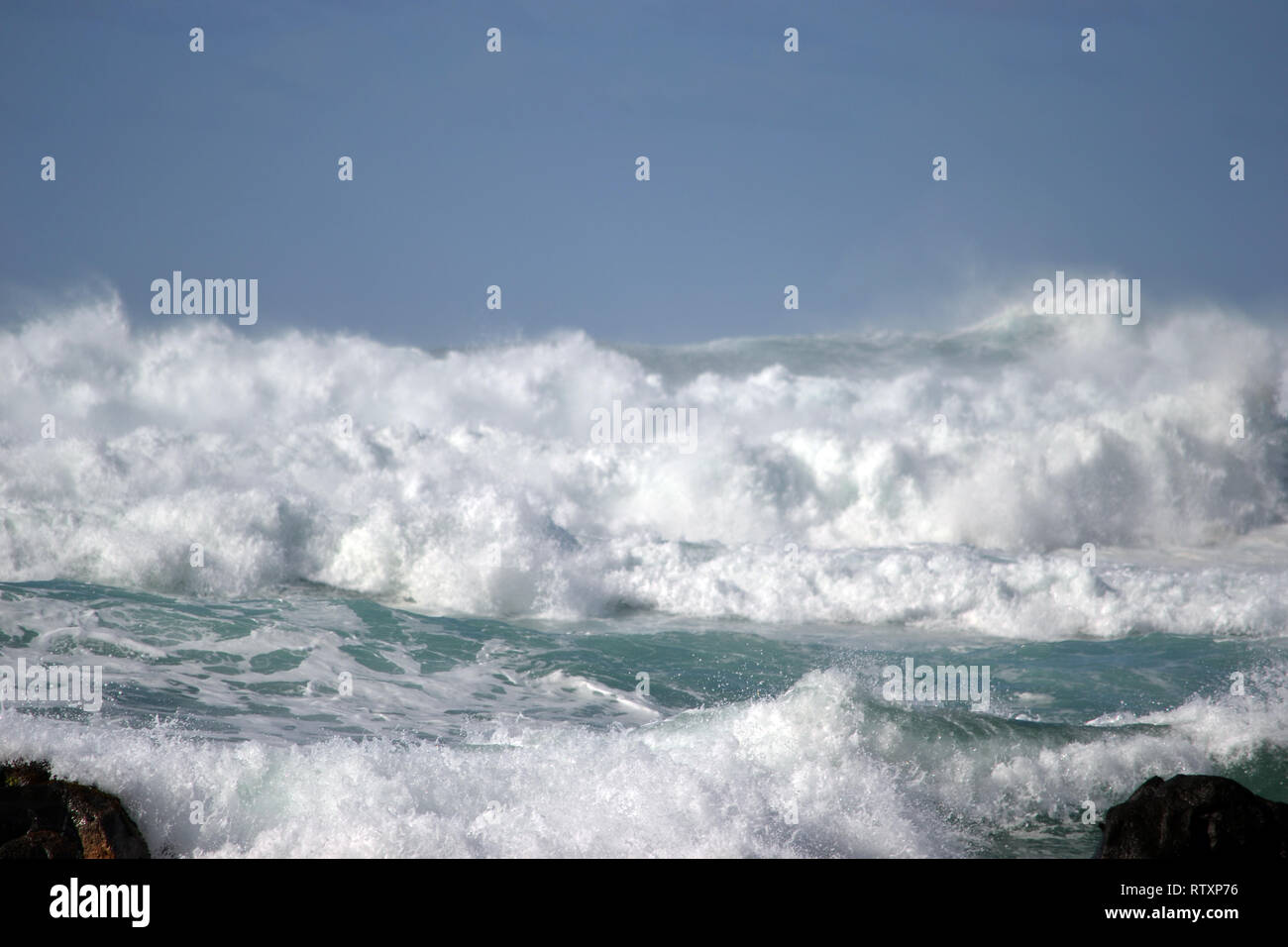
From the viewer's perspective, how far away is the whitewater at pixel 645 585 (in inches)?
255

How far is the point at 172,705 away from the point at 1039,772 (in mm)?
6337

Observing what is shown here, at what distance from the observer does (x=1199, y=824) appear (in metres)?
5.46

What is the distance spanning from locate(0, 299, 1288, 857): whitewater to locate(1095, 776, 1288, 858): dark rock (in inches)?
35.1

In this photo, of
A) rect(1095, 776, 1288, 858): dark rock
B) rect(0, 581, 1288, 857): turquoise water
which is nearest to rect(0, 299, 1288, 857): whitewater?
rect(0, 581, 1288, 857): turquoise water

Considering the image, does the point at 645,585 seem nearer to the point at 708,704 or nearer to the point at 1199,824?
the point at 708,704

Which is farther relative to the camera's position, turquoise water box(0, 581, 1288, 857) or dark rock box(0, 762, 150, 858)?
turquoise water box(0, 581, 1288, 857)

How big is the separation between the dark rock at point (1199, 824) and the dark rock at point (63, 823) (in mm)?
4920

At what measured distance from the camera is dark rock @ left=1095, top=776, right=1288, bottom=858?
5383 mm

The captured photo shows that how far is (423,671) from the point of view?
10461mm

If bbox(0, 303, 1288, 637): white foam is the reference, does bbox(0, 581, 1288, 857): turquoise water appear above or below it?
below

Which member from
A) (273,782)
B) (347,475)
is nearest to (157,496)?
(347,475)

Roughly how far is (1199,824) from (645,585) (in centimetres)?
955

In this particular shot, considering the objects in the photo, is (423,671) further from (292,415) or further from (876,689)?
(292,415)

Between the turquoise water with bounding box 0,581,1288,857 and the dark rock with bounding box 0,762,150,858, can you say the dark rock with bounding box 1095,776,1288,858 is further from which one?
the dark rock with bounding box 0,762,150,858
